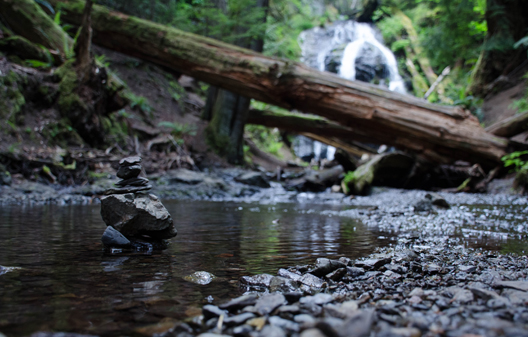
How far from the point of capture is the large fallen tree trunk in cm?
→ 752

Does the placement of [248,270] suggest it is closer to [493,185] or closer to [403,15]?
[493,185]

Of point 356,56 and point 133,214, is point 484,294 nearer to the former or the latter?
point 133,214

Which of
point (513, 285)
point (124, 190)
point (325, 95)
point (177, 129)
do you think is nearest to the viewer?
point (513, 285)

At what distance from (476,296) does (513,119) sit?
828cm

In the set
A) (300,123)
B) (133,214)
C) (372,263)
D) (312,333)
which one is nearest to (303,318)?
(312,333)

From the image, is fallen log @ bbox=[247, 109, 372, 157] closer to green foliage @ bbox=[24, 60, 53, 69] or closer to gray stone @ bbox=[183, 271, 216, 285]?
green foliage @ bbox=[24, 60, 53, 69]

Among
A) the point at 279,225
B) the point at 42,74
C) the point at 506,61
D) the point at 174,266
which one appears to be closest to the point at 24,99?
the point at 42,74

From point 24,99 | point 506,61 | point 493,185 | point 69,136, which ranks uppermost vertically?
point 506,61

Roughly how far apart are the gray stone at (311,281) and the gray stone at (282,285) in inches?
2.7

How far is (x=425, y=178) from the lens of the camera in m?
9.23

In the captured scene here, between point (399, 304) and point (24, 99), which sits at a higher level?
point (24, 99)

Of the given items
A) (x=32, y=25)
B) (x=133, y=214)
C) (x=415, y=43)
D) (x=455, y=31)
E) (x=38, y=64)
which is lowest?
(x=133, y=214)

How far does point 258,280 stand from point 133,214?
1154 mm

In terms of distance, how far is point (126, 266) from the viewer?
1897 mm
